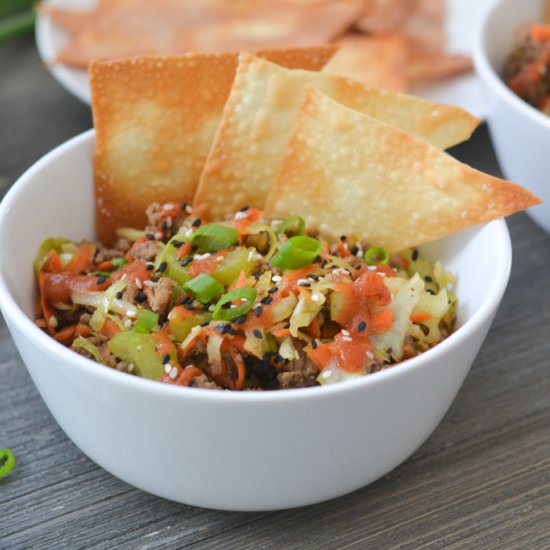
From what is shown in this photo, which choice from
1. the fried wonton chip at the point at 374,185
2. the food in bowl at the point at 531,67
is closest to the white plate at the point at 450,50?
the food in bowl at the point at 531,67

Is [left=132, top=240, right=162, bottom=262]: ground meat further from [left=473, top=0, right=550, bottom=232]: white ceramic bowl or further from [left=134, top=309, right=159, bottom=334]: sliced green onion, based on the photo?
[left=473, top=0, right=550, bottom=232]: white ceramic bowl

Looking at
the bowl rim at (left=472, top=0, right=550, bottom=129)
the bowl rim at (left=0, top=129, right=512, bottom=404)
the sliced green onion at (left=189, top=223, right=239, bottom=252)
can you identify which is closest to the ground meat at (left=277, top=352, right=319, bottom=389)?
the bowl rim at (left=0, top=129, right=512, bottom=404)

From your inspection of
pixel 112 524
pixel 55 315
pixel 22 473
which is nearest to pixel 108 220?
pixel 55 315

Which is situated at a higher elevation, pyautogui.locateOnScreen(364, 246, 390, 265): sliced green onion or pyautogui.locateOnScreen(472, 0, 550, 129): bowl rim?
pyautogui.locateOnScreen(472, 0, 550, 129): bowl rim

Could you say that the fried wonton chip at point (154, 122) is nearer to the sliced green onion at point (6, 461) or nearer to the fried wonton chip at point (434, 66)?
the sliced green onion at point (6, 461)

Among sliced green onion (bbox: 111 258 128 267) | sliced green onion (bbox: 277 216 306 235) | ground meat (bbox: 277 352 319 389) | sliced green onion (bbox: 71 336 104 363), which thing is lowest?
sliced green onion (bbox: 71 336 104 363)

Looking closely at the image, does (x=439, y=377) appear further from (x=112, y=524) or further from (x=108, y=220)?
(x=108, y=220)
